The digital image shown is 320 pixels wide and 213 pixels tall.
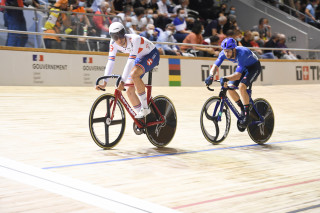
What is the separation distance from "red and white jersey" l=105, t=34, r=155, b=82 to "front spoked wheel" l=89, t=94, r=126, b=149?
0.29 metres

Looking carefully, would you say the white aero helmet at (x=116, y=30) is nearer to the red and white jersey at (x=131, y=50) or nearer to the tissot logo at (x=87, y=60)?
the red and white jersey at (x=131, y=50)

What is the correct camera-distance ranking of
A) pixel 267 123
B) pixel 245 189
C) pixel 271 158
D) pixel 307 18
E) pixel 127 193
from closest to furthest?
pixel 127 193, pixel 245 189, pixel 271 158, pixel 267 123, pixel 307 18

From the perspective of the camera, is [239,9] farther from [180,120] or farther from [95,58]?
[180,120]

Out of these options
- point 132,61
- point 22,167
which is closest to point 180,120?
point 132,61

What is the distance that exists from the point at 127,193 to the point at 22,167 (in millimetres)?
1113

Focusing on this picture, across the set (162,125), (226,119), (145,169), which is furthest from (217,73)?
(145,169)

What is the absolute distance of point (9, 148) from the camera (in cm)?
488

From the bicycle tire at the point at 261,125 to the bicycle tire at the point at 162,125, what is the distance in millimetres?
1071

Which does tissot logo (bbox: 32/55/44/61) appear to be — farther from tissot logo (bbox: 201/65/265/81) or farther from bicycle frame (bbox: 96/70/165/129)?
bicycle frame (bbox: 96/70/165/129)

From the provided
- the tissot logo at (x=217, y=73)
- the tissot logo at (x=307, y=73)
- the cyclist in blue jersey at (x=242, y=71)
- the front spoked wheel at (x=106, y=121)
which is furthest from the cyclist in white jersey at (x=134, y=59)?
the tissot logo at (x=307, y=73)

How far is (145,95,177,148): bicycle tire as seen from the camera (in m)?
5.20

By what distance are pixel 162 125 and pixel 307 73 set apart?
10.5 meters

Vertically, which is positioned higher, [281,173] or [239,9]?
[239,9]

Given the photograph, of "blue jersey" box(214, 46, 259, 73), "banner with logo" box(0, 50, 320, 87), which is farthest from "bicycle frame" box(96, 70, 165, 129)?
"banner with logo" box(0, 50, 320, 87)
